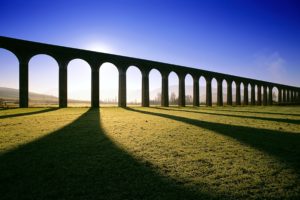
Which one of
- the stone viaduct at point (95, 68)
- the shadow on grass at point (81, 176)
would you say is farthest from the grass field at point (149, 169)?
the stone viaduct at point (95, 68)

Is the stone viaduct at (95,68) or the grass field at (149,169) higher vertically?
the stone viaduct at (95,68)

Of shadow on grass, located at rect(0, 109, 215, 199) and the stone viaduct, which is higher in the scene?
the stone viaduct

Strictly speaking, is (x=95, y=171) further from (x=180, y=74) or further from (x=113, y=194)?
(x=180, y=74)

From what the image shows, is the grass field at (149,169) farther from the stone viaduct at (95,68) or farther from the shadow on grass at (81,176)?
the stone viaduct at (95,68)

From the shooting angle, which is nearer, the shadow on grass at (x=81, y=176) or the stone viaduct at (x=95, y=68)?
the shadow on grass at (x=81, y=176)

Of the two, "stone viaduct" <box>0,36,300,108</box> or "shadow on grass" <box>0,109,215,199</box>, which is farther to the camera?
"stone viaduct" <box>0,36,300,108</box>

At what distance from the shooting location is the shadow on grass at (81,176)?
2420 millimetres

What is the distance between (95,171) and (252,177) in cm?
246

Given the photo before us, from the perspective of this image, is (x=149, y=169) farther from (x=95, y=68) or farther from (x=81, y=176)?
(x=95, y=68)

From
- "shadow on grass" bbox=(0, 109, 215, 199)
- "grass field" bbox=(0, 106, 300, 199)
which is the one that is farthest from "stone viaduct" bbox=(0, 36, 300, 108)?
"shadow on grass" bbox=(0, 109, 215, 199)

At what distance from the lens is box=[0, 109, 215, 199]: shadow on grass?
7.94ft

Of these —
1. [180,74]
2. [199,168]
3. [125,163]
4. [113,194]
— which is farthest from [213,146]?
[180,74]

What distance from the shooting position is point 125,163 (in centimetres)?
354

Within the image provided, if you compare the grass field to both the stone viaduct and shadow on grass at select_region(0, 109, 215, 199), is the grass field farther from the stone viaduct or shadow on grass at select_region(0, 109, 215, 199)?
the stone viaduct
